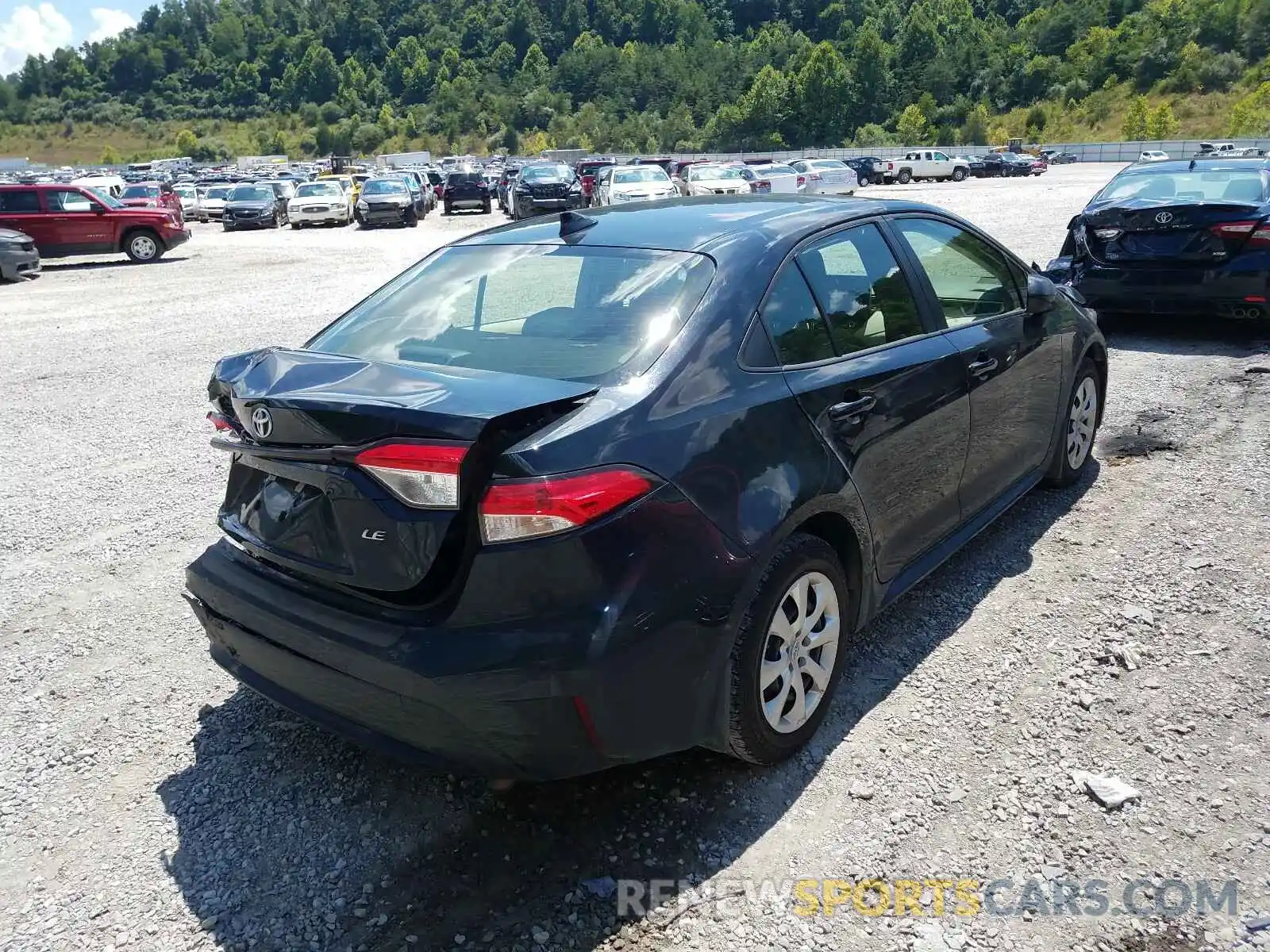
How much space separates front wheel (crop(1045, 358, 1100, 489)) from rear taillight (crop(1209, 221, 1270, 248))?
3.54m

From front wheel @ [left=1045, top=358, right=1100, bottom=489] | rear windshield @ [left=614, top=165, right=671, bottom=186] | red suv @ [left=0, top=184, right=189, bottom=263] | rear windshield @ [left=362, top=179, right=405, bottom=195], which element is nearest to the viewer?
front wheel @ [left=1045, top=358, right=1100, bottom=489]

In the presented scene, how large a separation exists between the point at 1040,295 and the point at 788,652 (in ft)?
8.56

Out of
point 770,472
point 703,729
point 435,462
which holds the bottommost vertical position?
point 703,729

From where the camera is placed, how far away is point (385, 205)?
96.3 ft

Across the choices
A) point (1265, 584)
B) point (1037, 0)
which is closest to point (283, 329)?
point (1265, 584)

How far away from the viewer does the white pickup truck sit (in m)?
52.8

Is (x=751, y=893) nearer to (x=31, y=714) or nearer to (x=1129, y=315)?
(x=31, y=714)

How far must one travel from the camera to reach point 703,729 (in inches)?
107

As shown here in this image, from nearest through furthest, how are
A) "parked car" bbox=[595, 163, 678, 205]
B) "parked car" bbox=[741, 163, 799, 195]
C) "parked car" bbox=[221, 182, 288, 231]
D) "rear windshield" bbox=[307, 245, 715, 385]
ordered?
"rear windshield" bbox=[307, 245, 715, 385] < "parked car" bbox=[595, 163, 678, 205] < "parked car" bbox=[741, 163, 799, 195] < "parked car" bbox=[221, 182, 288, 231]

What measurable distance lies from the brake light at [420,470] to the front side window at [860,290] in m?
1.53

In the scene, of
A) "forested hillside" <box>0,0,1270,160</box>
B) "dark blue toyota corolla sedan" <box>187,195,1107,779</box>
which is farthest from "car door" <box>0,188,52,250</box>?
"forested hillside" <box>0,0,1270,160</box>

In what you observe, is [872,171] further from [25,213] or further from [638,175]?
[25,213]

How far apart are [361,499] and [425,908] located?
109 centimetres

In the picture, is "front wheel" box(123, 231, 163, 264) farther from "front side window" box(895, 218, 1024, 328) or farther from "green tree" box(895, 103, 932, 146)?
"green tree" box(895, 103, 932, 146)
